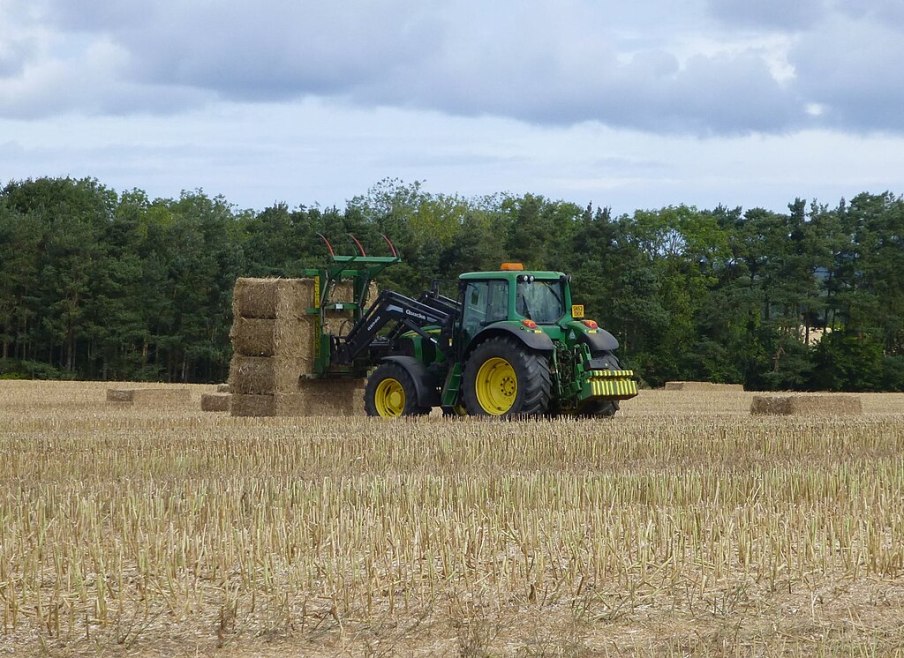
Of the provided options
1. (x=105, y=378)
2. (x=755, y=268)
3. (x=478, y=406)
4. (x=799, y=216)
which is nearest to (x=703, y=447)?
(x=478, y=406)

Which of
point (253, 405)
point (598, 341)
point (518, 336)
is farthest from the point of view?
point (253, 405)

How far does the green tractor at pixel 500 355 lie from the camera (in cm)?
1512

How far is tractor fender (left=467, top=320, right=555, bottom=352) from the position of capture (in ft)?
48.6

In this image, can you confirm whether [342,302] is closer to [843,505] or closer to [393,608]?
[843,505]

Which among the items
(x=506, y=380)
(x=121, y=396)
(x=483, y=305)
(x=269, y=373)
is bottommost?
(x=121, y=396)

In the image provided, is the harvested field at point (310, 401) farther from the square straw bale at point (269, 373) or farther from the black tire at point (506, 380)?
the black tire at point (506, 380)

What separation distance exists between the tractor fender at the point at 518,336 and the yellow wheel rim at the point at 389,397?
4.34ft

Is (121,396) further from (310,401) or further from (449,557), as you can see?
(449,557)

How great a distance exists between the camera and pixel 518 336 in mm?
14914

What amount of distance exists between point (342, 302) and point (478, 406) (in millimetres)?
3285

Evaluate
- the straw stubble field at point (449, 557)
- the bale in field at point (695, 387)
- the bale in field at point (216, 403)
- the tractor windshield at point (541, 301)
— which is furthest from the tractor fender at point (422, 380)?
the bale in field at point (695, 387)

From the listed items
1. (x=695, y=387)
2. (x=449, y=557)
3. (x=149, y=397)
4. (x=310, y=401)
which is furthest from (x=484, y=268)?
(x=449, y=557)

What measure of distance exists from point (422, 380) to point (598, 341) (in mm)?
2271

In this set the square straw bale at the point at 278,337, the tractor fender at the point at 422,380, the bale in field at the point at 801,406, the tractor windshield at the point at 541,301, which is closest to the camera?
the tractor windshield at the point at 541,301
